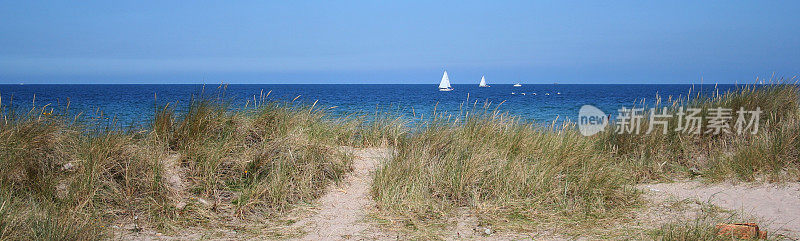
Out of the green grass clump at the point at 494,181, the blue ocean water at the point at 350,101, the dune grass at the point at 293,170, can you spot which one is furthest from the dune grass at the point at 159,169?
the green grass clump at the point at 494,181

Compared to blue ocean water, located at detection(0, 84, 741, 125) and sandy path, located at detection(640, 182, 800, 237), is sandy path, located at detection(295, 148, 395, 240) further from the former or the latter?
sandy path, located at detection(640, 182, 800, 237)

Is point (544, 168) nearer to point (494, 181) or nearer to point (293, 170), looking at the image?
point (494, 181)

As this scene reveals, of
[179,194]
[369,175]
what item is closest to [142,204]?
[179,194]

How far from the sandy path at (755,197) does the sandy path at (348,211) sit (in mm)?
3429

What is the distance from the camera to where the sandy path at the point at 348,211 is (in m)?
4.49

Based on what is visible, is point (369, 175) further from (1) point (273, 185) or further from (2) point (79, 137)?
(2) point (79, 137)

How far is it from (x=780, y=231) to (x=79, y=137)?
6.90 meters

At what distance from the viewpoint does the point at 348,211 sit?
5.14 m

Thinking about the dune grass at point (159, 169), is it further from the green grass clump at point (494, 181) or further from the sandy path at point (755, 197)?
the sandy path at point (755, 197)

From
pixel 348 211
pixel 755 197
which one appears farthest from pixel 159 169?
pixel 755 197

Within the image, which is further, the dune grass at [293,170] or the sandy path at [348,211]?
the dune grass at [293,170]

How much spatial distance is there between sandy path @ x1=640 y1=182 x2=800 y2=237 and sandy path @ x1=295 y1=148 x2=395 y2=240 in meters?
3.43

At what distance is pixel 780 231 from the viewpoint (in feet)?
15.0

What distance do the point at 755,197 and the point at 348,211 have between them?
4506mm
